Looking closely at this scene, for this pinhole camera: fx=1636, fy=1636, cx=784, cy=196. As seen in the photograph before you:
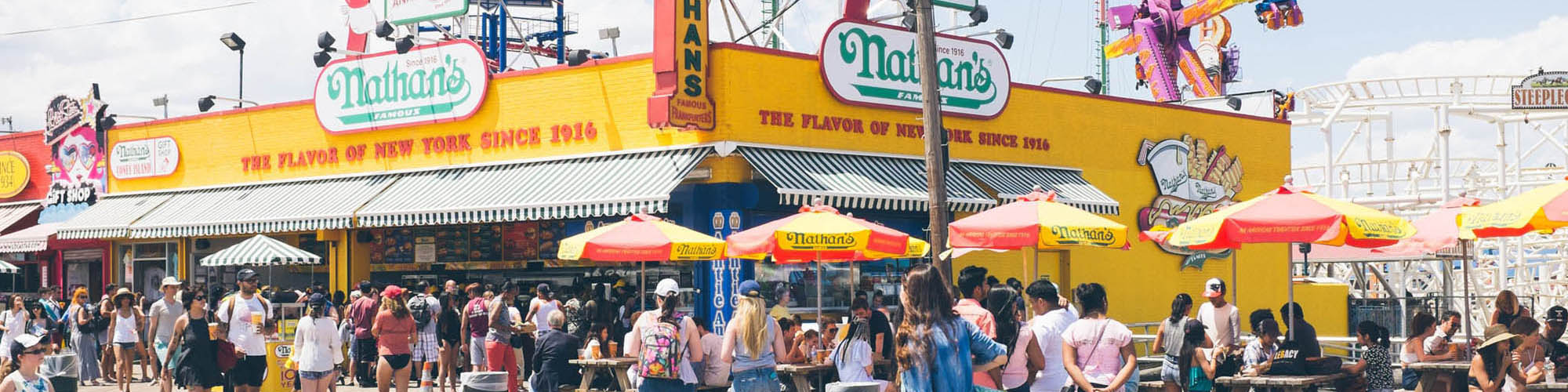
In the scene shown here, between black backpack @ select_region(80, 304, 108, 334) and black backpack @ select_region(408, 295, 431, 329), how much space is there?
5.62 meters

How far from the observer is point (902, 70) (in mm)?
21750

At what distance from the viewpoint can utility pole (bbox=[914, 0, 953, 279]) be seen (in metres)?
15.9

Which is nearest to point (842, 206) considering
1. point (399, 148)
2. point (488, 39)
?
point (399, 148)

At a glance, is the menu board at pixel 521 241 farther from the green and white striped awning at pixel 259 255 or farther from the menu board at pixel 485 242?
the green and white striped awning at pixel 259 255

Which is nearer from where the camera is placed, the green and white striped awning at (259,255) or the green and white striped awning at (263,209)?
the green and white striped awning at (259,255)

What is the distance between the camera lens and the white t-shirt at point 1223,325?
14.2 meters

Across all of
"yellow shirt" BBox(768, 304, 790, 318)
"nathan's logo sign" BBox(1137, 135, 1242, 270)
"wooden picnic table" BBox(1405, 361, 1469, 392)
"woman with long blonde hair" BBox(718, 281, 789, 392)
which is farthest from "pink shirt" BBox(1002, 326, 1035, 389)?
"nathan's logo sign" BBox(1137, 135, 1242, 270)

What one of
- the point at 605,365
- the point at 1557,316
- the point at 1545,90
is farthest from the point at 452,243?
the point at 1545,90

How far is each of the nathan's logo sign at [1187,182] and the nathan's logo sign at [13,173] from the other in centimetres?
2003

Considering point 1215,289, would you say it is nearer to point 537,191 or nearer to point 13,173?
point 537,191

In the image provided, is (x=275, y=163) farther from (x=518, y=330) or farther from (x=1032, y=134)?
(x=1032, y=134)

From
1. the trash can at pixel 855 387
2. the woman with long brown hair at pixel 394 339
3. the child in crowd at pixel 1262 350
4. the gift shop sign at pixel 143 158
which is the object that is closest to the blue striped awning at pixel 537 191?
the woman with long brown hair at pixel 394 339

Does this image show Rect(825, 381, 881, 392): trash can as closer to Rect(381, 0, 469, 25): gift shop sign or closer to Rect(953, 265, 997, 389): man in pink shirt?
Rect(953, 265, 997, 389): man in pink shirt

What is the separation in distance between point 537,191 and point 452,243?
3.89m
